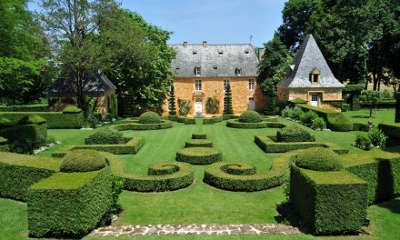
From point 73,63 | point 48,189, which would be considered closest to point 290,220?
point 48,189

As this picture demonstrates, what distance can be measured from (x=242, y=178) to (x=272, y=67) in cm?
3576

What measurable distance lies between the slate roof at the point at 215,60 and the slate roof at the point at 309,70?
10377 millimetres

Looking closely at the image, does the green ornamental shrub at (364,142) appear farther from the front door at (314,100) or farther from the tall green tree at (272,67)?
the tall green tree at (272,67)

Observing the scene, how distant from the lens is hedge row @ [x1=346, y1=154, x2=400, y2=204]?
11398mm

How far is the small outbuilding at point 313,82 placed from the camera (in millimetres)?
39719

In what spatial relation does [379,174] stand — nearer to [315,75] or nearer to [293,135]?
[293,135]

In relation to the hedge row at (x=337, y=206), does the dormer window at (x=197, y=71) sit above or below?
above

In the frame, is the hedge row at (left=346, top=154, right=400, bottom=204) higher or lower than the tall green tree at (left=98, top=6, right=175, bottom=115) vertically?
lower

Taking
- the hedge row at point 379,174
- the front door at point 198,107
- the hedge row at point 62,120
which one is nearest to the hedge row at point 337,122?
the hedge row at point 379,174

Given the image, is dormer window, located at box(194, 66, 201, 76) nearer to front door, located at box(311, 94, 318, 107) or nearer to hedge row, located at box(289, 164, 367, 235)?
front door, located at box(311, 94, 318, 107)

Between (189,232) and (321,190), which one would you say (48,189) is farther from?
(321,190)

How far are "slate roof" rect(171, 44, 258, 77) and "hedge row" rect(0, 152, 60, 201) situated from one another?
38495mm

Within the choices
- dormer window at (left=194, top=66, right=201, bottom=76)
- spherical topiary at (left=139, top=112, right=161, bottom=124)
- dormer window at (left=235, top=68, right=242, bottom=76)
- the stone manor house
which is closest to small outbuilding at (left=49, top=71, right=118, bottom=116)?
spherical topiary at (left=139, top=112, right=161, bottom=124)

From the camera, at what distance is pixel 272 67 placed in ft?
155
